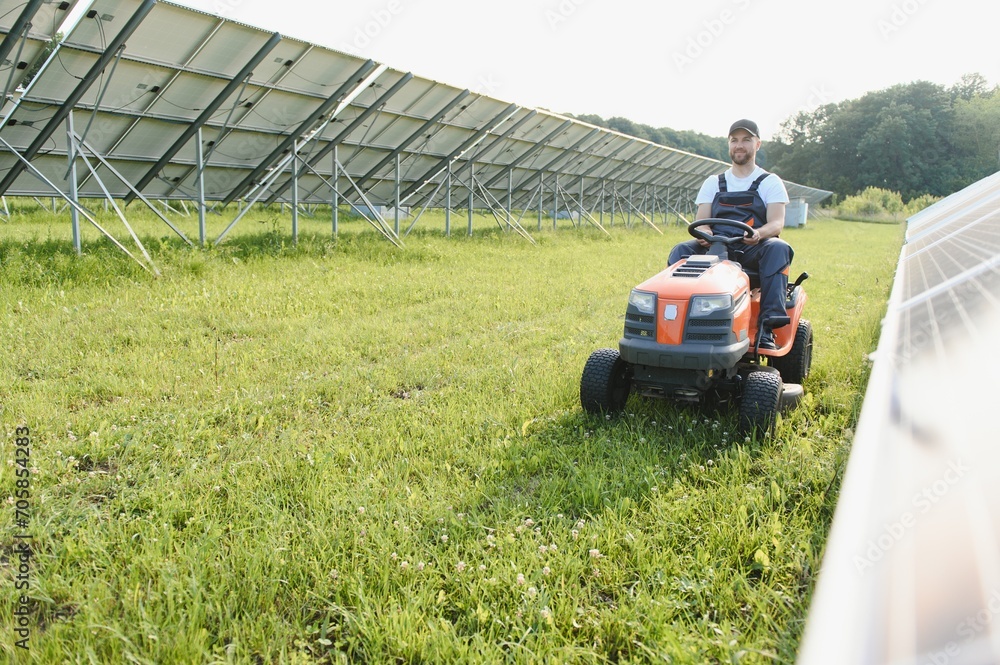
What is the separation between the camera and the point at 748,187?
13.7ft

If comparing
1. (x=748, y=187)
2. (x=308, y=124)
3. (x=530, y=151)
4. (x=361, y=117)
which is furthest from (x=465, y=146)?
(x=748, y=187)

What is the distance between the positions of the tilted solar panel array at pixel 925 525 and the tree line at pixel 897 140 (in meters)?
57.8

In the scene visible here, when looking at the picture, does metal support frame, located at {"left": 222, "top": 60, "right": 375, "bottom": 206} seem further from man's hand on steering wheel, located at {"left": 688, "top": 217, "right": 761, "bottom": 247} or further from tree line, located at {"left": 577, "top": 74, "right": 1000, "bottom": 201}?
tree line, located at {"left": 577, "top": 74, "right": 1000, "bottom": 201}

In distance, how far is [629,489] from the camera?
2904 millimetres

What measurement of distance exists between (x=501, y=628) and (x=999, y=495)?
4.51ft

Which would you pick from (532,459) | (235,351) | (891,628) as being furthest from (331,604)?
(235,351)

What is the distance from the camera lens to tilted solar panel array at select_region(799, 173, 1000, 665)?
103 cm

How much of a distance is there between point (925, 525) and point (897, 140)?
71.9 metres

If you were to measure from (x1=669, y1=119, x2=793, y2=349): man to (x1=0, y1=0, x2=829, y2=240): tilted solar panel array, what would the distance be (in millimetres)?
6288

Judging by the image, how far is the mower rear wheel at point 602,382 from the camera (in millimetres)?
3713

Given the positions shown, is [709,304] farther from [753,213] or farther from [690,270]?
[753,213]

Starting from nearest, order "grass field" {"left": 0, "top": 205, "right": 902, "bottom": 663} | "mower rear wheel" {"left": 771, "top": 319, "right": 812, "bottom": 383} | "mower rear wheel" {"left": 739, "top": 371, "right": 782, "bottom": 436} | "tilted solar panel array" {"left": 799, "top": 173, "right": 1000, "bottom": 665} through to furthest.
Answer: "tilted solar panel array" {"left": 799, "top": 173, "right": 1000, "bottom": 665} < "grass field" {"left": 0, "top": 205, "right": 902, "bottom": 663} < "mower rear wheel" {"left": 739, "top": 371, "right": 782, "bottom": 436} < "mower rear wheel" {"left": 771, "top": 319, "right": 812, "bottom": 383}

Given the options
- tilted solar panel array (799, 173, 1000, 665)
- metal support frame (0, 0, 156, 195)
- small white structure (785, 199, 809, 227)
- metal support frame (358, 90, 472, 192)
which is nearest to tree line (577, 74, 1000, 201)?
small white structure (785, 199, 809, 227)

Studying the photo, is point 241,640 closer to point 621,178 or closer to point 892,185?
point 621,178
